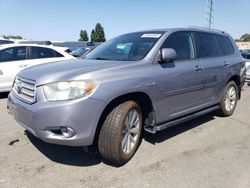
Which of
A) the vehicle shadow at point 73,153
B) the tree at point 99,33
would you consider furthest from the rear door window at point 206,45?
the tree at point 99,33

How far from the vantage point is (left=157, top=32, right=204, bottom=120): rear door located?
443 cm

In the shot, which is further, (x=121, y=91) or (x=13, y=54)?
(x=13, y=54)

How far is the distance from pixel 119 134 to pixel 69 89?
0.81 meters

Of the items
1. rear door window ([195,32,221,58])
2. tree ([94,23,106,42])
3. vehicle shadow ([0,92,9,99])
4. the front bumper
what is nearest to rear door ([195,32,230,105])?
rear door window ([195,32,221,58])

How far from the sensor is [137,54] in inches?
178

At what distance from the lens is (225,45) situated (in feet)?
21.2

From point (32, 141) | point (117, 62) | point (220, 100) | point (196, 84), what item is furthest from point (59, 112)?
point (220, 100)

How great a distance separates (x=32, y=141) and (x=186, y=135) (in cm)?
252

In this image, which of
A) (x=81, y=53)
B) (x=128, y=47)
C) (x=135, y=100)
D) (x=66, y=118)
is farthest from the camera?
(x=81, y=53)

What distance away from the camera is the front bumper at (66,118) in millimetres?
3420

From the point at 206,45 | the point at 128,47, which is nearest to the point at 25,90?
the point at 128,47

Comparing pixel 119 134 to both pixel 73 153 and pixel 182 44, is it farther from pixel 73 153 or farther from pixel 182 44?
pixel 182 44

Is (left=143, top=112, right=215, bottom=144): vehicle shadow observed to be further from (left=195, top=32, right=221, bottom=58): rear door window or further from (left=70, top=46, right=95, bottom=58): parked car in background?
(left=70, top=46, right=95, bottom=58): parked car in background

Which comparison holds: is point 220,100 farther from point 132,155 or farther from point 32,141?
point 32,141
